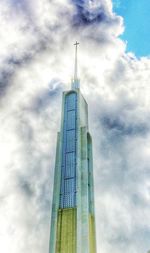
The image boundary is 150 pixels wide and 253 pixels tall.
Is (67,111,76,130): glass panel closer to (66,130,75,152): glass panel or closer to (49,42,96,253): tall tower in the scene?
(49,42,96,253): tall tower

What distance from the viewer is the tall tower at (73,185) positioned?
56.5 m

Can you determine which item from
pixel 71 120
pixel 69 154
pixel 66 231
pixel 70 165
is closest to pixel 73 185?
pixel 70 165

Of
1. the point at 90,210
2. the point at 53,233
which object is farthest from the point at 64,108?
the point at 53,233

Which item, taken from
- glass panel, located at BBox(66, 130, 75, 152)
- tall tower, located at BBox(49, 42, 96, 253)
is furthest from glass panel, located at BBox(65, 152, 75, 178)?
glass panel, located at BBox(66, 130, 75, 152)

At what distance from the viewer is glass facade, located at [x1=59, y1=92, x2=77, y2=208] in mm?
62062

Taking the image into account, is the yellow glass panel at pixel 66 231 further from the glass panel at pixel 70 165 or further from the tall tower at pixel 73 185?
the glass panel at pixel 70 165

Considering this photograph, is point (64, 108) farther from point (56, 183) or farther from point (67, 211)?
point (67, 211)

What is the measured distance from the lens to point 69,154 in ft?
224

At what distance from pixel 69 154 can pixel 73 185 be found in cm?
824

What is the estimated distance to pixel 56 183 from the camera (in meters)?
65.4

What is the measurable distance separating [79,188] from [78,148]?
33.9ft

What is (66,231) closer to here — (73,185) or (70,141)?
(73,185)

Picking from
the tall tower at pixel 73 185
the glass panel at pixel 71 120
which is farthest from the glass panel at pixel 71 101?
the glass panel at pixel 71 120

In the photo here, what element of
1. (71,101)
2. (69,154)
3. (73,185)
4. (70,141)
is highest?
(71,101)
